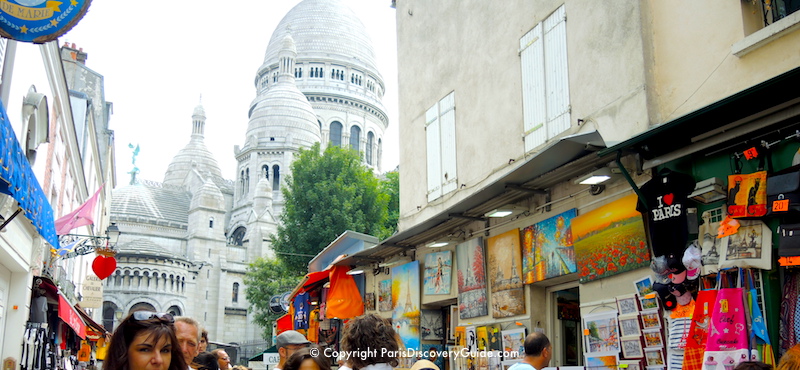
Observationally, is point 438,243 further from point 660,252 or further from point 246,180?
point 246,180

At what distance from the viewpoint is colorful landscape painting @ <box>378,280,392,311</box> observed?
13.1 metres

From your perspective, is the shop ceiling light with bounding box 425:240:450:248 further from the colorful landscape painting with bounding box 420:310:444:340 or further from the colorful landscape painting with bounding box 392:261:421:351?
the colorful landscape painting with bounding box 420:310:444:340

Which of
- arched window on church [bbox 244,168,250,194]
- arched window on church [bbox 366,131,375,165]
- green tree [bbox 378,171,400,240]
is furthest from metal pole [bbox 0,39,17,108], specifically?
arched window on church [bbox 366,131,375,165]

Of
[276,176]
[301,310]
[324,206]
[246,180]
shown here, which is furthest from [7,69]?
[246,180]

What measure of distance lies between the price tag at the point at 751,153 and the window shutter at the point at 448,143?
22.4 ft

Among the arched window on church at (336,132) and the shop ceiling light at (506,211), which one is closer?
the shop ceiling light at (506,211)

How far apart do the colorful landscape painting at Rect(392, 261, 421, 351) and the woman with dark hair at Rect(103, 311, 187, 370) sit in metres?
8.47

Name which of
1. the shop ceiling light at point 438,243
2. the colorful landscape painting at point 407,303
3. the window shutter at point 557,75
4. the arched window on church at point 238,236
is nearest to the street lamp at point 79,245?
the colorful landscape painting at point 407,303

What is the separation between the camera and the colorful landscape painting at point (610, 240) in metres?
7.25

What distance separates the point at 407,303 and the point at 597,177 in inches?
217

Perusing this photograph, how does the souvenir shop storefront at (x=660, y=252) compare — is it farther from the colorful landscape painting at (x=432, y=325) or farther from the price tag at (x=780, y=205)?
the colorful landscape painting at (x=432, y=325)

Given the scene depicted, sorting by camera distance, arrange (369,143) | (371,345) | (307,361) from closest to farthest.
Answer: (307,361), (371,345), (369,143)

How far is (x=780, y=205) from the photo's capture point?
5676 millimetres

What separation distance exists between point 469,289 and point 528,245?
1.59 meters
